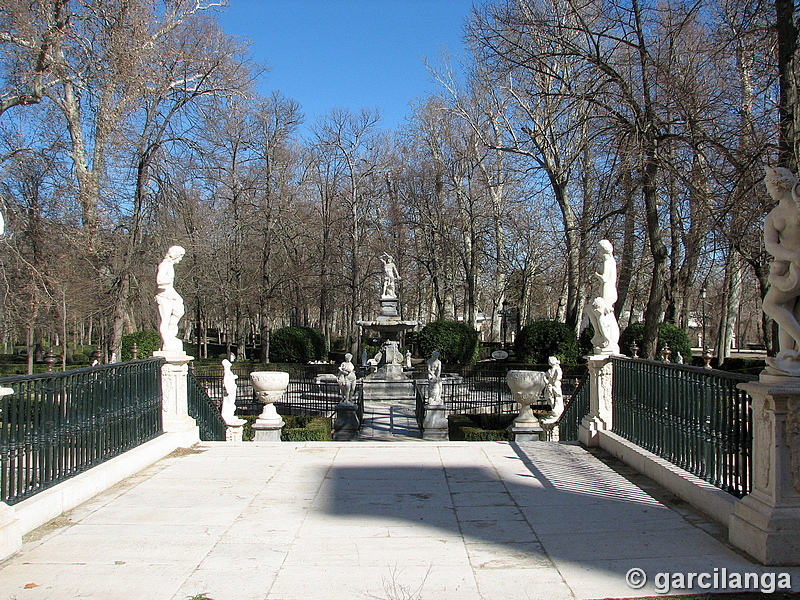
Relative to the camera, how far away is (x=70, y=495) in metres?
5.81

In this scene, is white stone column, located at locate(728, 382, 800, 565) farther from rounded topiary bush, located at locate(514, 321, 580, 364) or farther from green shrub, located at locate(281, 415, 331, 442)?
rounded topiary bush, located at locate(514, 321, 580, 364)

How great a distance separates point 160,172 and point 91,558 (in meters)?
21.1

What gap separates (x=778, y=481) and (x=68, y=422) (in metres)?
5.95

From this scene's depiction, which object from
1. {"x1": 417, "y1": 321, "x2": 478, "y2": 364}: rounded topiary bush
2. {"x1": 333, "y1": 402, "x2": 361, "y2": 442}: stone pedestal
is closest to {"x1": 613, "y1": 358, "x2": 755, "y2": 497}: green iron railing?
{"x1": 333, "y1": 402, "x2": 361, "y2": 442}: stone pedestal

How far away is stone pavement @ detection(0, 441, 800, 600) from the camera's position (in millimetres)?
4109

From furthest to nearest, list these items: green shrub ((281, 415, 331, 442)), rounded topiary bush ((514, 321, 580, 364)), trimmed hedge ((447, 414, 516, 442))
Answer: rounded topiary bush ((514, 321, 580, 364)) < trimmed hedge ((447, 414, 516, 442)) < green shrub ((281, 415, 331, 442))

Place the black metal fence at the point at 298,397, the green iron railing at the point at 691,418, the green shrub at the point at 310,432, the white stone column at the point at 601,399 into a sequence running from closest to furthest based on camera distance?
the green iron railing at the point at 691,418, the white stone column at the point at 601,399, the green shrub at the point at 310,432, the black metal fence at the point at 298,397

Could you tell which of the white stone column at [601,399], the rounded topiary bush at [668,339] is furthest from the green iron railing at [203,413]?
the rounded topiary bush at [668,339]

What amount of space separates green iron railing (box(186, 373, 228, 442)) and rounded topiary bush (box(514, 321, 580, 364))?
1593cm

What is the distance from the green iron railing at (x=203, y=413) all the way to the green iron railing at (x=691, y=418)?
6302 mm

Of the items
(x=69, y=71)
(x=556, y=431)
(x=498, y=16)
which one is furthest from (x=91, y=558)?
(x=498, y=16)

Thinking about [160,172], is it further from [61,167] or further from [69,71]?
[69,71]

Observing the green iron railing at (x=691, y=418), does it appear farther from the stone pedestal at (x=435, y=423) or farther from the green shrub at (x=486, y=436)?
the stone pedestal at (x=435, y=423)

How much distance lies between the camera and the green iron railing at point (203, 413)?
10.1 metres
